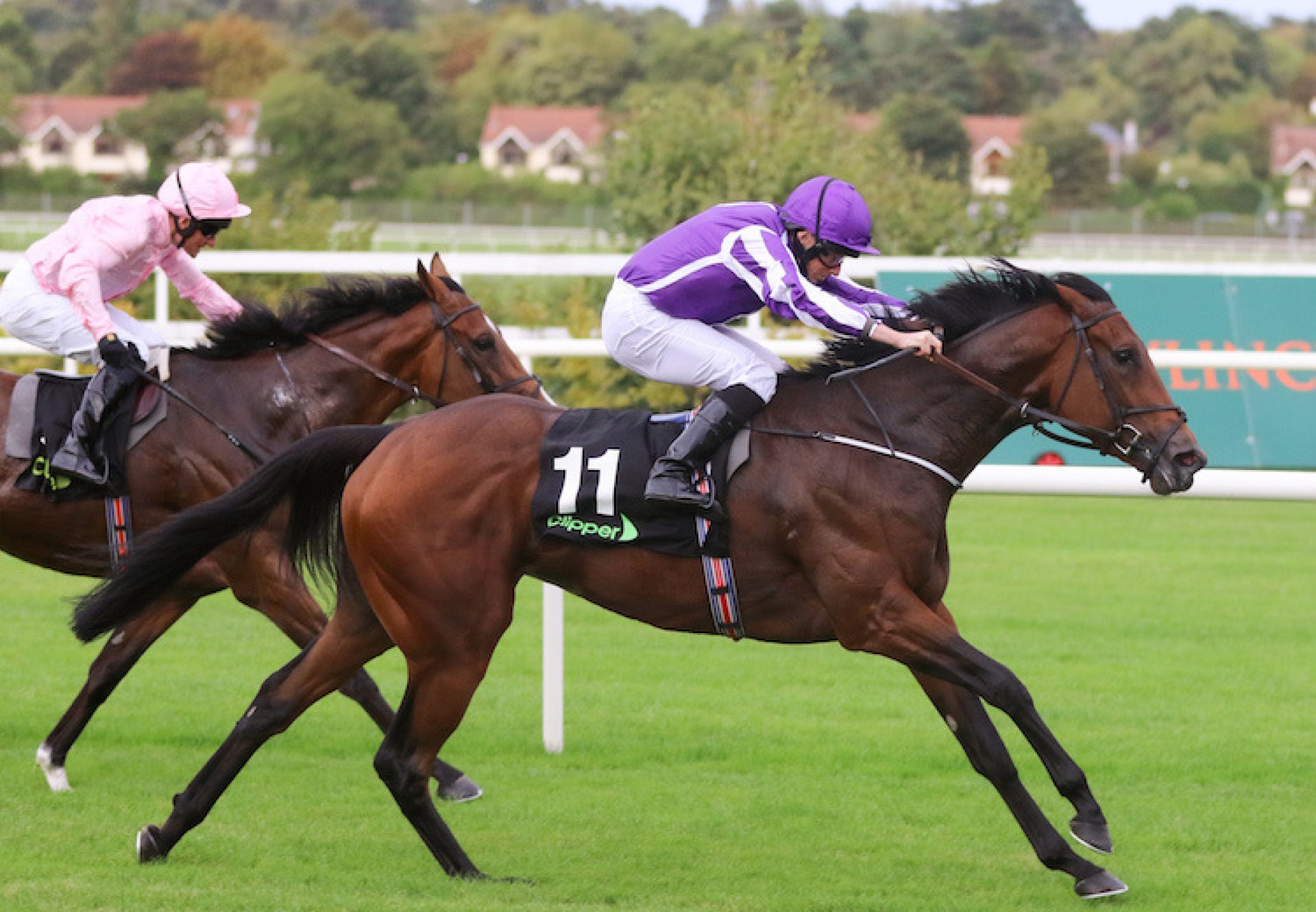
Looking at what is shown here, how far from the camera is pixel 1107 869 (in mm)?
4090

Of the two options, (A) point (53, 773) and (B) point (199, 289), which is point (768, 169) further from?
(A) point (53, 773)

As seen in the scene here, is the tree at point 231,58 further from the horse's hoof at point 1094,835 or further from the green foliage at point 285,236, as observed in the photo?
the horse's hoof at point 1094,835

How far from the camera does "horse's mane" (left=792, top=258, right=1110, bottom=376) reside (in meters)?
4.24

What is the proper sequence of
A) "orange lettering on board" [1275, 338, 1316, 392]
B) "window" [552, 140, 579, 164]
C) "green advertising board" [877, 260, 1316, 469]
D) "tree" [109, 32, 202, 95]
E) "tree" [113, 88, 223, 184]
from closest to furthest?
"green advertising board" [877, 260, 1316, 469]
"orange lettering on board" [1275, 338, 1316, 392]
"tree" [113, 88, 223, 184]
"window" [552, 140, 579, 164]
"tree" [109, 32, 202, 95]

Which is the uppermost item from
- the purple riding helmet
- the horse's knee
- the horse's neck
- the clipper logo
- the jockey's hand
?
the purple riding helmet

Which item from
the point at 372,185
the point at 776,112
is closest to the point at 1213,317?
the point at 776,112

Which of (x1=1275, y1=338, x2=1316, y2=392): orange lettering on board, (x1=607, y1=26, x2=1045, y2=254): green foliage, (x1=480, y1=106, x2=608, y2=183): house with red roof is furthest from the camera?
(x1=480, y1=106, x2=608, y2=183): house with red roof

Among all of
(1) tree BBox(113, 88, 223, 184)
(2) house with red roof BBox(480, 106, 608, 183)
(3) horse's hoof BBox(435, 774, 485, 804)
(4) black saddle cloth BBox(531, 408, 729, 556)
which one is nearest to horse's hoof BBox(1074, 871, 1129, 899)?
(4) black saddle cloth BBox(531, 408, 729, 556)

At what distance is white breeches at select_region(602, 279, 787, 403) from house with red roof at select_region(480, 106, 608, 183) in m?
64.4

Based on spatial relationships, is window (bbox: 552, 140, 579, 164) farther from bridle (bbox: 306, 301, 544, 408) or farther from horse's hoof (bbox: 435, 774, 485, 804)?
horse's hoof (bbox: 435, 774, 485, 804)

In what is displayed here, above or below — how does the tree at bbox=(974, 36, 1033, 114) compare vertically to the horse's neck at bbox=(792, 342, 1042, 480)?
below

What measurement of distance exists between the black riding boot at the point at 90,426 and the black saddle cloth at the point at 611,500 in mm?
1507

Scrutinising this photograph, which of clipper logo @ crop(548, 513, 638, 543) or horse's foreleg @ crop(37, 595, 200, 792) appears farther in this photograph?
horse's foreleg @ crop(37, 595, 200, 792)

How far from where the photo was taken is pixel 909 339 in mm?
4082
